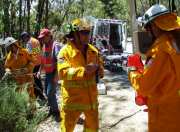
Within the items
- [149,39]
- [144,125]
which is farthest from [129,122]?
[149,39]

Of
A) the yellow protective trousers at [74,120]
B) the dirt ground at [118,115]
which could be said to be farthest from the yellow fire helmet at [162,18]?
the dirt ground at [118,115]

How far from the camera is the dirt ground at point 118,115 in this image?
8305 mm

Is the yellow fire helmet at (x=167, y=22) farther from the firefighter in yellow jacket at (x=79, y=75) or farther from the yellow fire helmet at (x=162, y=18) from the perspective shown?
the firefighter in yellow jacket at (x=79, y=75)

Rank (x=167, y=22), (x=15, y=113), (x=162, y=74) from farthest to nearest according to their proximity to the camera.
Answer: (x=15, y=113), (x=167, y=22), (x=162, y=74)

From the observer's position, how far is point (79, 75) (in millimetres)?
5711

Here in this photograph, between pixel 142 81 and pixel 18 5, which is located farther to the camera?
pixel 18 5

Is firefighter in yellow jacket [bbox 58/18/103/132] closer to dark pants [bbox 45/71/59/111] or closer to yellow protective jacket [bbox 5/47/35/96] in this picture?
yellow protective jacket [bbox 5/47/35/96]

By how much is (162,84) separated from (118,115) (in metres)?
5.26

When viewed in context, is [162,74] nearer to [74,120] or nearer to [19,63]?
[74,120]

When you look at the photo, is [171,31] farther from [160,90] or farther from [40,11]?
[40,11]

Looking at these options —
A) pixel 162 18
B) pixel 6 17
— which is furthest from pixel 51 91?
pixel 6 17

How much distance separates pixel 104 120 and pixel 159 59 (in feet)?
16.4

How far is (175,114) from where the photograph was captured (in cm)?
424

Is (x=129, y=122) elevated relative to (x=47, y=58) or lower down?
lower down
